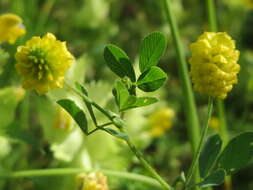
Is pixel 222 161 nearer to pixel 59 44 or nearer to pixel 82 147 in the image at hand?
pixel 59 44

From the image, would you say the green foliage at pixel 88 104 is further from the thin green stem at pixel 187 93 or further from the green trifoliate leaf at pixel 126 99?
the thin green stem at pixel 187 93

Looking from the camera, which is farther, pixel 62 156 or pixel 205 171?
pixel 62 156

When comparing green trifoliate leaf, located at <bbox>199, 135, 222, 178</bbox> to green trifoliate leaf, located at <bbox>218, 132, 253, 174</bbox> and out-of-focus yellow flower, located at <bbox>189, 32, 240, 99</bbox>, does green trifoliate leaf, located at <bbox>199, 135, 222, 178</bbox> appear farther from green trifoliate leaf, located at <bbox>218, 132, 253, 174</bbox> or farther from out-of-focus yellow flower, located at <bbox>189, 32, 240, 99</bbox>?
out-of-focus yellow flower, located at <bbox>189, 32, 240, 99</bbox>

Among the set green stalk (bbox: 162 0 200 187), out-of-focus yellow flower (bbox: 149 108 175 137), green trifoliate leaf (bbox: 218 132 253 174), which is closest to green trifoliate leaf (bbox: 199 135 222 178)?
green trifoliate leaf (bbox: 218 132 253 174)

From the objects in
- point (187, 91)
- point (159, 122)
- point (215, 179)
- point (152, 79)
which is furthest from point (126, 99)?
point (159, 122)

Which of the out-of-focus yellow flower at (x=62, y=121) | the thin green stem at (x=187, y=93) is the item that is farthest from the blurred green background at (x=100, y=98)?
the thin green stem at (x=187, y=93)

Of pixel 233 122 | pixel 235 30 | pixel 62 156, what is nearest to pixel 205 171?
pixel 62 156
